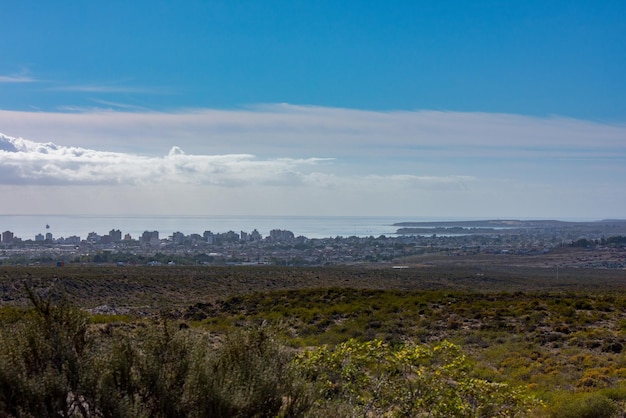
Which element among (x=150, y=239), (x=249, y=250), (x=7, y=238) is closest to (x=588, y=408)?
(x=249, y=250)

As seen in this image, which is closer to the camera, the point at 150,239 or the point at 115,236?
the point at 150,239

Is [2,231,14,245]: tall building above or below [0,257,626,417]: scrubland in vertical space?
below

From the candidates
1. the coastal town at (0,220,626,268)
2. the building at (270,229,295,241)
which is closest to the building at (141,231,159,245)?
the coastal town at (0,220,626,268)

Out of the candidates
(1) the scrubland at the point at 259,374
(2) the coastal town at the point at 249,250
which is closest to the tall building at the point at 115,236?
(2) the coastal town at the point at 249,250

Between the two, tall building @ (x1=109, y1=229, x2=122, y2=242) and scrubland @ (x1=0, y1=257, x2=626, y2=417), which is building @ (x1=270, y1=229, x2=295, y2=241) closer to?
tall building @ (x1=109, y1=229, x2=122, y2=242)

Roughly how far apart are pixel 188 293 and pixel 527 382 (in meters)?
29.1

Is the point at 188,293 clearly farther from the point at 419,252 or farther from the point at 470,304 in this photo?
the point at 419,252

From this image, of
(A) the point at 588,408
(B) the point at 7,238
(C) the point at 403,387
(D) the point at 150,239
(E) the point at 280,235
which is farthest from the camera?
(E) the point at 280,235

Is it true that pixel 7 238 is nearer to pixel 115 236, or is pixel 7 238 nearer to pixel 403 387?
pixel 115 236

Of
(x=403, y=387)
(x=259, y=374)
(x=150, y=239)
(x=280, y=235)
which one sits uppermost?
(x=259, y=374)

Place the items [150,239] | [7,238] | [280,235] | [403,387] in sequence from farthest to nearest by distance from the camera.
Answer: [280,235] < [150,239] < [7,238] < [403,387]

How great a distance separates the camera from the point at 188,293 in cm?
3841

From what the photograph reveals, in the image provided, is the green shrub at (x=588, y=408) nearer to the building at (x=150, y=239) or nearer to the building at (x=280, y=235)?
the building at (x=150, y=239)

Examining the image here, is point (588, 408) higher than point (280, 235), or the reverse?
point (588, 408)
